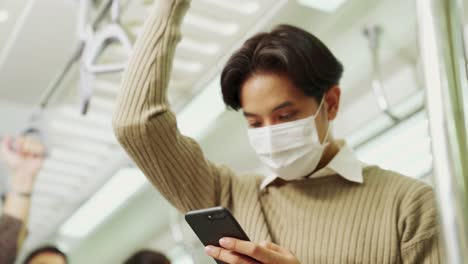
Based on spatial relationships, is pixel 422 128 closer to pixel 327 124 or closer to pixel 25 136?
pixel 327 124

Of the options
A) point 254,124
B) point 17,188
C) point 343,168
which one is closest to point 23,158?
point 17,188

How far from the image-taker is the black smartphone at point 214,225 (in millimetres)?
1129

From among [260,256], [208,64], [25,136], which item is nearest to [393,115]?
[208,64]

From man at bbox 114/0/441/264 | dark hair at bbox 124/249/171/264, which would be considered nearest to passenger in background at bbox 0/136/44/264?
dark hair at bbox 124/249/171/264

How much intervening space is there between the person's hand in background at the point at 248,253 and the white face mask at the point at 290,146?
309 mm

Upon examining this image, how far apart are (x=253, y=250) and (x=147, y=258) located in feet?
5.24

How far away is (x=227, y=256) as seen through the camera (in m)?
1.13

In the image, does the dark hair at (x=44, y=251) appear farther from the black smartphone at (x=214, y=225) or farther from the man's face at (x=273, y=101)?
the black smartphone at (x=214, y=225)

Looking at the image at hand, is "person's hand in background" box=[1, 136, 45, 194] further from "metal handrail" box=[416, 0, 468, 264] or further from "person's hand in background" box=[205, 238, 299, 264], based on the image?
"metal handrail" box=[416, 0, 468, 264]

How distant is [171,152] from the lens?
1.34 meters

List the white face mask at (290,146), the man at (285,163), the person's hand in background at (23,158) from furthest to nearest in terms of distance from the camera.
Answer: the person's hand in background at (23,158) → the white face mask at (290,146) → the man at (285,163)

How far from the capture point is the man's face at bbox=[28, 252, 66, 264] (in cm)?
297

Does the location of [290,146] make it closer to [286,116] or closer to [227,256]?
[286,116]

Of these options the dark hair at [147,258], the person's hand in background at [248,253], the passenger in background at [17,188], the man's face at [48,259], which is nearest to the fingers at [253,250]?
the person's hand in background at [248,253]
